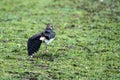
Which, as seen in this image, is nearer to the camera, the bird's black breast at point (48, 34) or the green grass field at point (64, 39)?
the green grass field at point (64, 39)

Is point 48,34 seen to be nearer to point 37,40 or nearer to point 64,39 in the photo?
point 37,40

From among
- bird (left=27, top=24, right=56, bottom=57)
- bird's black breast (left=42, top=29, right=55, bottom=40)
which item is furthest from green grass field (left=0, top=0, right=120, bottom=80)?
bird's black breast (left=42, top=29, right=55, bottom=40)

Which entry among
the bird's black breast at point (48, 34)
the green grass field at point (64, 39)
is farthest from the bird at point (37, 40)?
the green grass field at point (64, 39)

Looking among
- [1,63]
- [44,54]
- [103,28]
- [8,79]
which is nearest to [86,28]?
[103,28]

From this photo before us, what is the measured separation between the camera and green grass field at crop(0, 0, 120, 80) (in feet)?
43.0

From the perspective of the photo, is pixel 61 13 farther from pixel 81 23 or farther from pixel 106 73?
pixel 106 73

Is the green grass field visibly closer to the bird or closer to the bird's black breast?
the bird

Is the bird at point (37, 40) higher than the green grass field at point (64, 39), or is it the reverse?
the bird at point (37, 40)

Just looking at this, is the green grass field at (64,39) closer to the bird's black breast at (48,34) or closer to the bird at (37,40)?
the bird at (37,40)

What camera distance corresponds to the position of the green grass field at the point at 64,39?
43.0 ft

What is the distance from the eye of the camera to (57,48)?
1600 centimetres

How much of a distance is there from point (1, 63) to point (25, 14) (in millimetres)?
8879

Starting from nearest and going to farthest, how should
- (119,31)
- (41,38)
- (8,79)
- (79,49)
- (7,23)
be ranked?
1. (8,79)
2. (41,38)
3. (79,49)
4. (119,31)
5. (7,23)

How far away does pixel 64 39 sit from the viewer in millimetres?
17531
